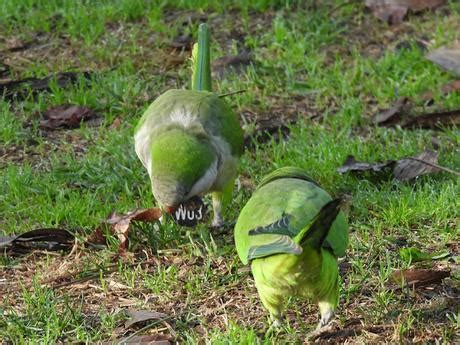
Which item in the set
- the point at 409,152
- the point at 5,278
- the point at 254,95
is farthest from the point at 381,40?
the point at 5,278

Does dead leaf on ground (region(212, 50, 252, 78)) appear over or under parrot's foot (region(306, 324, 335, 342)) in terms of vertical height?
under

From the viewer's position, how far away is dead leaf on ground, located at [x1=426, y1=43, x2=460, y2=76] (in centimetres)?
774

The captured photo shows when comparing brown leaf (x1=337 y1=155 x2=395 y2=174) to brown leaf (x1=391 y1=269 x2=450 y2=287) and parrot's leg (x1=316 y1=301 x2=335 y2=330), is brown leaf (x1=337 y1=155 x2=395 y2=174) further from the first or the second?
parrot's leg (x1=316 y1=301 x2=335 y2=330)

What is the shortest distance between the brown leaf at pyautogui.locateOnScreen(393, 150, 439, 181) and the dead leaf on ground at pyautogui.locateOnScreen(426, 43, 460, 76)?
5.57 ft

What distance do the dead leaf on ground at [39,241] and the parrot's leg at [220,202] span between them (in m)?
0.85

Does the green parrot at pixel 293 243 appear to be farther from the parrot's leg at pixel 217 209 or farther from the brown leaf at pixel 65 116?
the brown leaf at pixel 65 116

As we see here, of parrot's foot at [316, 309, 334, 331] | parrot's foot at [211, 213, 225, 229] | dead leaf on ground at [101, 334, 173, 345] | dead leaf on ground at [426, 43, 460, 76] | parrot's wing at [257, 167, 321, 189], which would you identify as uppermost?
parrot's wing at [257, 167, 321, 189]

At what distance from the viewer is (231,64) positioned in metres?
8.05

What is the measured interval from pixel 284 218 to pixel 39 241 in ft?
6.52

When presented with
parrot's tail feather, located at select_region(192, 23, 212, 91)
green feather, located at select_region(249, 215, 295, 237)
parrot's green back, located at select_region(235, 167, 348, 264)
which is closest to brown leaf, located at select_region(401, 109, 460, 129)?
parrot's tail feather, located at select_region(192, 23, 212, 91)

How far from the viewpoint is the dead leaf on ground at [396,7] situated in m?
8.70

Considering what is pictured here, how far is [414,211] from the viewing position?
18.5ft

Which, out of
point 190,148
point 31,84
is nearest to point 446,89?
point 190,148

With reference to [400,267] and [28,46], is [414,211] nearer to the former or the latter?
[400,267]
